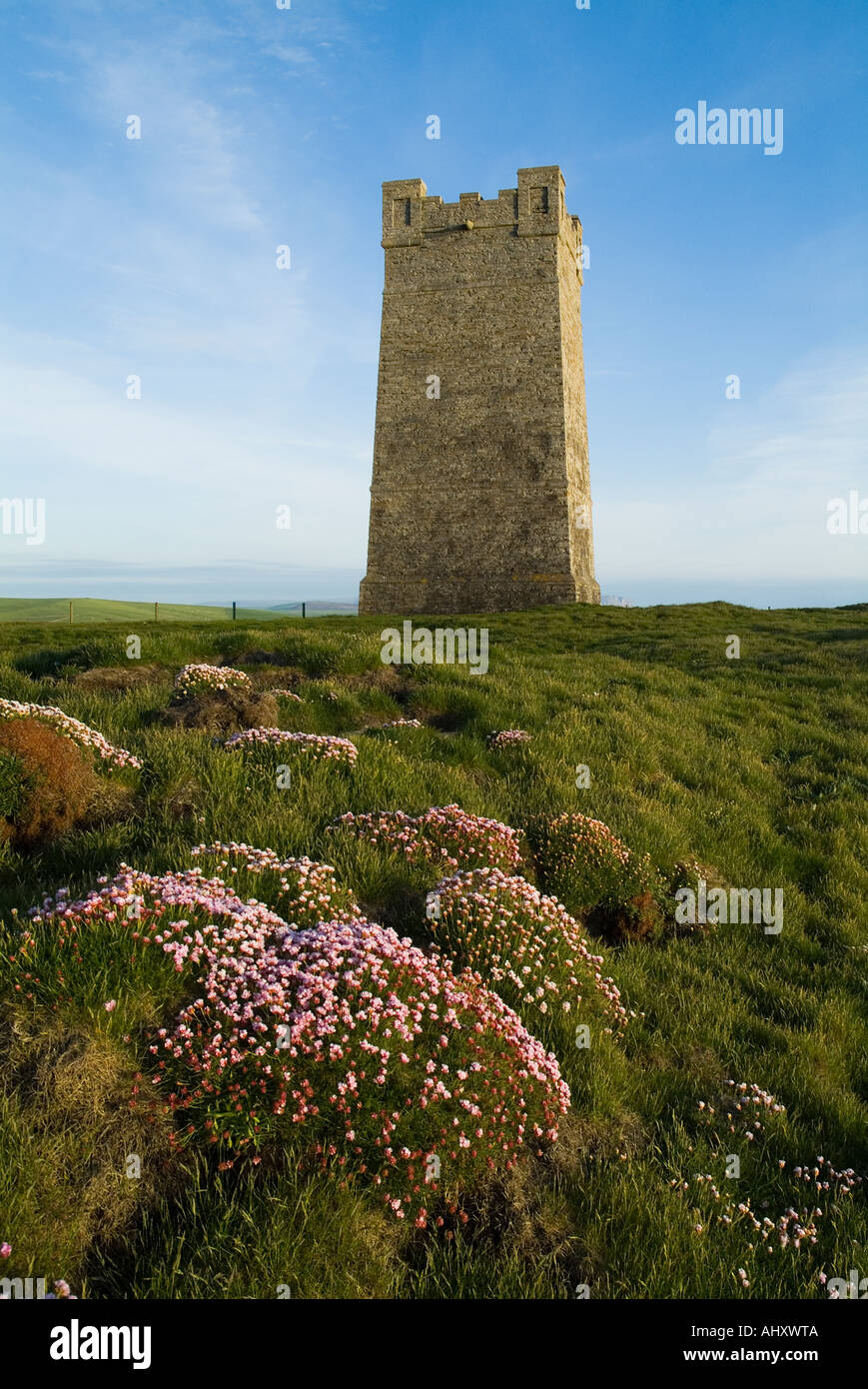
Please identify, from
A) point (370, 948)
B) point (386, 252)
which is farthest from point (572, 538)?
point (370, 948)

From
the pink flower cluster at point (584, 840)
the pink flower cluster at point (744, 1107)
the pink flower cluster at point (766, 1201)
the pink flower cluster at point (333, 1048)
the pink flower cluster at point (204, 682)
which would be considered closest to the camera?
the pink flower cluster at point (333, 1048)

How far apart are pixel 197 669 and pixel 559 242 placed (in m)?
31.0

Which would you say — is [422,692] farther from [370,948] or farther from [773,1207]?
[773,1207]

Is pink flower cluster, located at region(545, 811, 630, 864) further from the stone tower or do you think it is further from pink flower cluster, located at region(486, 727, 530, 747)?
the stone tower

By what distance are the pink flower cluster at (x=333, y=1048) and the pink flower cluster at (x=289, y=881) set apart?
389 millimetres

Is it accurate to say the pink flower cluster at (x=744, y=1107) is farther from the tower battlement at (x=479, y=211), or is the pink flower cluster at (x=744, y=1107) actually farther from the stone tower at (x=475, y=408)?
the tower battlement at (x=479, y=211)

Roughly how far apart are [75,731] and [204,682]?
2674 millimetres

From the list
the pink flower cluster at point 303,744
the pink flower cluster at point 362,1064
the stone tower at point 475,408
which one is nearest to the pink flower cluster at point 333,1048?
the pink flower cluster at point 362,1064

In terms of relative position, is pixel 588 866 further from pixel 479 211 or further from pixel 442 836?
pixel 479 211

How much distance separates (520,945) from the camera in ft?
17.8

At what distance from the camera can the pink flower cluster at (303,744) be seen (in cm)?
782

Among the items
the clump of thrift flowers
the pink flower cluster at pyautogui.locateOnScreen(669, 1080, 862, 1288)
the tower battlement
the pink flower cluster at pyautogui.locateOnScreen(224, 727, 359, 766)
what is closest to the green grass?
the pink flower cluster at pyautogui.locateOnScreen(669, 1080, 862, 1288)

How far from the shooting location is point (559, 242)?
3394cm

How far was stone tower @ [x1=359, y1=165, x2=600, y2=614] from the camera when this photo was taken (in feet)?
111
